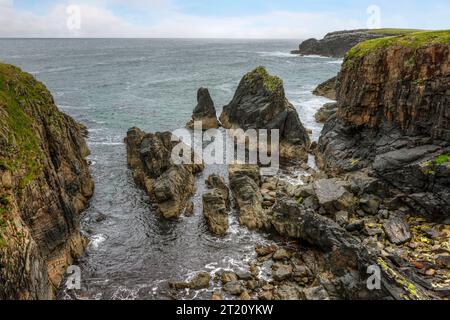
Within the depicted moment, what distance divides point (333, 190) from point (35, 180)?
2634cm

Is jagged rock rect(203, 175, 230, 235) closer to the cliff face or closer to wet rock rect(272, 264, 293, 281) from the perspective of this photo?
wet rock rect(272, 264, 293, 281)

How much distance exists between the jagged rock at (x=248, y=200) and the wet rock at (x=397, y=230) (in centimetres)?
1030

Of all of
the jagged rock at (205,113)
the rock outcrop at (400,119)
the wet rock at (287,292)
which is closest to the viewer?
the wet rock at (287,292)

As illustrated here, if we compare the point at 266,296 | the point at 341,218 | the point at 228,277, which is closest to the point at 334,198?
the point at 341,218

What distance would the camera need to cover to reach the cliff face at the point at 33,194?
20.1m

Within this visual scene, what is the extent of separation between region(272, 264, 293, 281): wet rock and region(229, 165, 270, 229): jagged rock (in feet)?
20.0

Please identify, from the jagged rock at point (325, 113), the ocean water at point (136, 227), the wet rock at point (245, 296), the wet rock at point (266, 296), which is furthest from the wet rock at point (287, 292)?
the jagged rock at point (325, 113)

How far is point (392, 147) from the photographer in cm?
3666

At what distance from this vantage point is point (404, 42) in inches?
1458

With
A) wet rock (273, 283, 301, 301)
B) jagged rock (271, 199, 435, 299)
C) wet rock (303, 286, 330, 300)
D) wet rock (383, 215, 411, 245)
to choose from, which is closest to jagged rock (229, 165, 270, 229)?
jagged rock (271, 199, 435, 299)

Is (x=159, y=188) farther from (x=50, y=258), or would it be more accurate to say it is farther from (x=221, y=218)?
(x=50, y=258)

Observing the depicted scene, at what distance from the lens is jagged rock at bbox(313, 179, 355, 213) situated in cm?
3275

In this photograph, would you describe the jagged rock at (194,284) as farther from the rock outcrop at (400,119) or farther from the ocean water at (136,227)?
the rock outcrop at (400,119)
